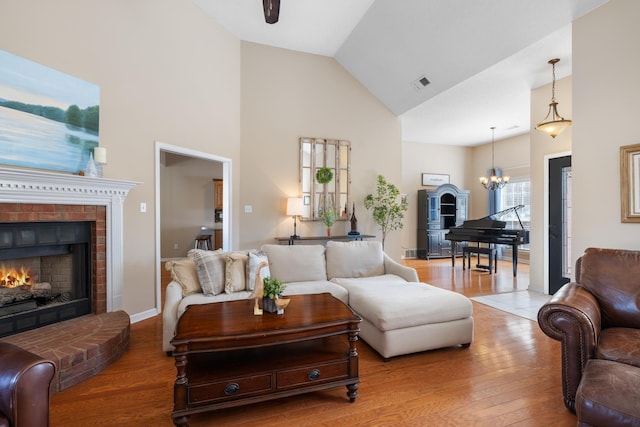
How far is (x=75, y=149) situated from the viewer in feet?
9.29

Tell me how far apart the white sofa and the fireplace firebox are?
939 millimetres

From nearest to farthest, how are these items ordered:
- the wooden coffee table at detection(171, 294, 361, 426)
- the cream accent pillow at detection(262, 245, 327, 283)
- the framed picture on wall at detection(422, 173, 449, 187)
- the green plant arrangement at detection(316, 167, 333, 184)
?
the wooden coffee table at detection(171, 294, 361, 426), the cream accent pillow at detection(262, 245, 327, 283), the green plant arrangement at detection(316, 167, 333, 184), the framed picture on wall at detection(422, 173, 449, 187)

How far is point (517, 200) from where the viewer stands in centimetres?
762

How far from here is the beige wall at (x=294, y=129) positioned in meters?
5.05

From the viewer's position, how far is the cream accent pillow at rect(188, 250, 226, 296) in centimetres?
279

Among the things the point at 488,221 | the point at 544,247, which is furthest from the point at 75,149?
the point at 488,221

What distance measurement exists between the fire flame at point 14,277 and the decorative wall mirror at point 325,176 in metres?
3.51

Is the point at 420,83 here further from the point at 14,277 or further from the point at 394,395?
the point at 14,277

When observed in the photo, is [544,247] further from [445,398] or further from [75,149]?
[75,149]

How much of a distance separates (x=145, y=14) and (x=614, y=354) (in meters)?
4.97

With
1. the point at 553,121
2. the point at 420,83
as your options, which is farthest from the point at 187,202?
the point at 553,121

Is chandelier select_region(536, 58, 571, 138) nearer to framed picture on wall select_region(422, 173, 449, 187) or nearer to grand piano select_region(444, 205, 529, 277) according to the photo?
grand piano select_region(444, 205, 529, 277)

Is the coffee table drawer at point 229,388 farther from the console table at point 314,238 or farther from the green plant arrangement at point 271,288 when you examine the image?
the console table at point 314,238

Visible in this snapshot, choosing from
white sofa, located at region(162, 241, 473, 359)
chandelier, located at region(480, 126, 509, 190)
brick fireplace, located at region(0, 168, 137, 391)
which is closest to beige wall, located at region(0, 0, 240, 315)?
brick fireplace, located at region(0, 168, 137, 391)
